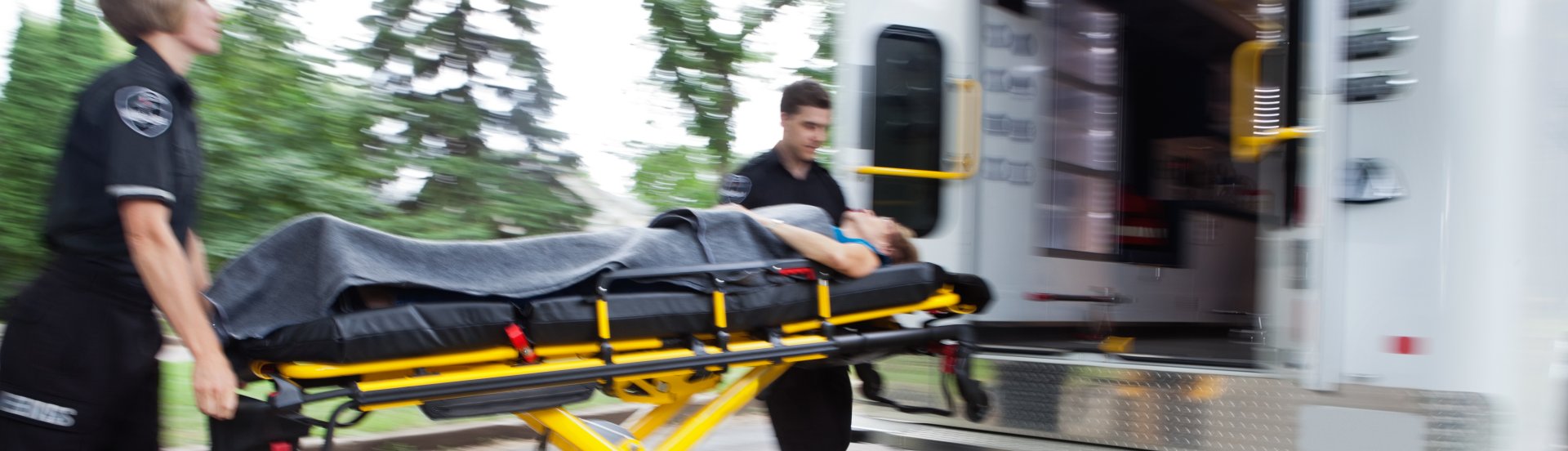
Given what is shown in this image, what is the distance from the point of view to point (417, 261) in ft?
9.36

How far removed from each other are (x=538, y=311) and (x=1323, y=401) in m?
2.05

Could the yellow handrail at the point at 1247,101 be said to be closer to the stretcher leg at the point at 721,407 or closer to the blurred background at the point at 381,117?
the stretcher leg at the point at 721,407

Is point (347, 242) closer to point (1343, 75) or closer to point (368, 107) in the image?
point (1343, 75)

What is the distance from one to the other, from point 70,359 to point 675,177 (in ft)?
22.7

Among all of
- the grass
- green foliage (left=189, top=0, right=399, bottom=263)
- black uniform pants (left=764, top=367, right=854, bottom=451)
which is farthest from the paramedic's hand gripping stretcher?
Result: green foliage (left=189, top=0, right=399, bottom=263)

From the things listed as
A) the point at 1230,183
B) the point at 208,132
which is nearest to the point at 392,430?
the point at 208,132

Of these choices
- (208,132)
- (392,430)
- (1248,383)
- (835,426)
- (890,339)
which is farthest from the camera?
(208,132)

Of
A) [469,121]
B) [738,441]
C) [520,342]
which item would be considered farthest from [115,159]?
[469,121]

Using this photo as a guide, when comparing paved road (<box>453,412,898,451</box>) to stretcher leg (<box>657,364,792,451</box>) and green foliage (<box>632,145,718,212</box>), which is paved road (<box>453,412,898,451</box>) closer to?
green foliage (<box>632,145,718,212</box>)

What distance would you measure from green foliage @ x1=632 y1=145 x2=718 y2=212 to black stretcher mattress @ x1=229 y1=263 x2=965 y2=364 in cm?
548

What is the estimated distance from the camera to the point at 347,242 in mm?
2707

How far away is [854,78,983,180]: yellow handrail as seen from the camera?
180 inches

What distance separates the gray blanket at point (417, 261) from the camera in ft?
8.65

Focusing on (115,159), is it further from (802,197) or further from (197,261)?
(802,197)
